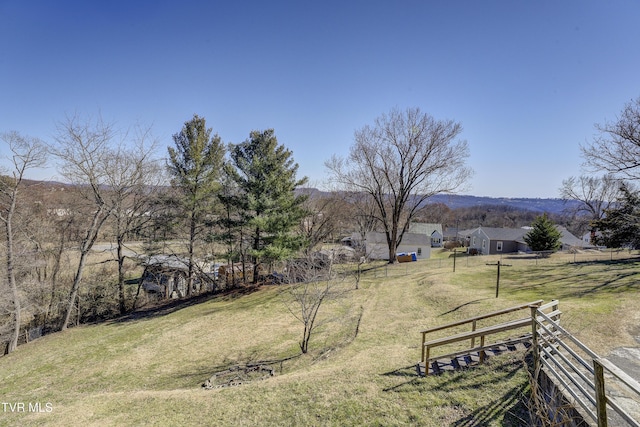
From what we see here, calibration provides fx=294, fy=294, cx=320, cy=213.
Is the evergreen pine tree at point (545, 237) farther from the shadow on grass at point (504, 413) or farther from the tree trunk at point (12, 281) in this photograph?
the tree trunk at point (12, 281)

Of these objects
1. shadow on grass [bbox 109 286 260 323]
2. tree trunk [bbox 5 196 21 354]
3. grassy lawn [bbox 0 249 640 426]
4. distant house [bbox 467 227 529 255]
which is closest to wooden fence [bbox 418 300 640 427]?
grassy lawn [bbox 0 249 640 426]

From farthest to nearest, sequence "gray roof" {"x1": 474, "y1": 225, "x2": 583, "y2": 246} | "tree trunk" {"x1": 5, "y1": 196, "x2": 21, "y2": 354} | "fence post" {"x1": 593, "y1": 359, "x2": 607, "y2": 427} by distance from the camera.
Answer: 1. "gray roof" {"x1": 474, "y1": 225, "x2": 583, "y2": 246}
2. "tree trunk" {"x1": 5, "y1": 196, "x2": 21, "y2": 354}
3. "fence post" {"x1": 593, "y1": 359, "x2": 607, "y2": 427}

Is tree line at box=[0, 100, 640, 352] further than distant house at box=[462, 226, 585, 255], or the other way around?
distant house at box=[462, 226, 585, 255]

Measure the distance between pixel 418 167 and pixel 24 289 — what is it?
89.8ft

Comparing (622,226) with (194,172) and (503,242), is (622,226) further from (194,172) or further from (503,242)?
(194,172)

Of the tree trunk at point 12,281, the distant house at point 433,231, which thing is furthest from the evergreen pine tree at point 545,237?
the tree trunk at point 12,281

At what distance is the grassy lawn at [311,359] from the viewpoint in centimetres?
567

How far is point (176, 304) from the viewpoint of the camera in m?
19.5

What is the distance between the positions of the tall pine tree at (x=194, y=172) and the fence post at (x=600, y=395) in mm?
19446

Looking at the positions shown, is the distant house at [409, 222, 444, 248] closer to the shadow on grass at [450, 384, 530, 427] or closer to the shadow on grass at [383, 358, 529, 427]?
the shadow on grass at [383, 358, 529, 427]

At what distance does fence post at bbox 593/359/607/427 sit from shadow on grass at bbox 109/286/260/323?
61.0 ft

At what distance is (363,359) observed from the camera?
831cm

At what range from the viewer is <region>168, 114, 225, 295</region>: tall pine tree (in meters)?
19.1

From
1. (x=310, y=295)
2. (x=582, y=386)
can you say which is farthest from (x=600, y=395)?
(x=310, y=295)
